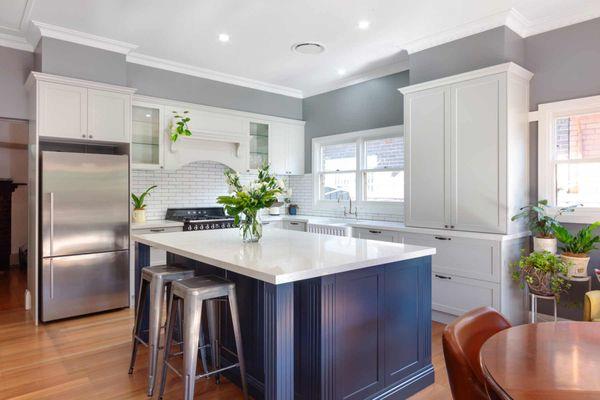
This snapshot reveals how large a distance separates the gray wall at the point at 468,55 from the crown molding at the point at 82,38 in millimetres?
3173

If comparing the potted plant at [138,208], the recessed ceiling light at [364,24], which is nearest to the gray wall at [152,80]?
the potted plant at [138,208]

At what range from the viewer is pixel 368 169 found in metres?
5.46

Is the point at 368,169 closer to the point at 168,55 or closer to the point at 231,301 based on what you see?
the point at 168,55

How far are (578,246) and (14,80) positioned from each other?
5701mm

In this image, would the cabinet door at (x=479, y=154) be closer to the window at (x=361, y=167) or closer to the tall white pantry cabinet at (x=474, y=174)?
the tall white pantry cabinet at (x=474, y=174)

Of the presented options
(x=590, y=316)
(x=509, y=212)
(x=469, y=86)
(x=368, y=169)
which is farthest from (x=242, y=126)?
(x=590, y=316)

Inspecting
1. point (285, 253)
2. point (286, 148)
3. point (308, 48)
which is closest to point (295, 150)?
point (286, 148)

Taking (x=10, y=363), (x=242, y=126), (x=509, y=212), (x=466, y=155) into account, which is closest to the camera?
(x=10, y=363)

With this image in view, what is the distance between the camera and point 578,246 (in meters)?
3.26

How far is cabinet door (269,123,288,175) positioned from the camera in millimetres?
5969

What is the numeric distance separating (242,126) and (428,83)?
2695 millimetres

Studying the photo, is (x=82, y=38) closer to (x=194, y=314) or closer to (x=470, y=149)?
(x=194, y=314)

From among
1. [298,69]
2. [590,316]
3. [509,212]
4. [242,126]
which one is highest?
[298,69]

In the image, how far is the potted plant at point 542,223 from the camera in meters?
3.38
